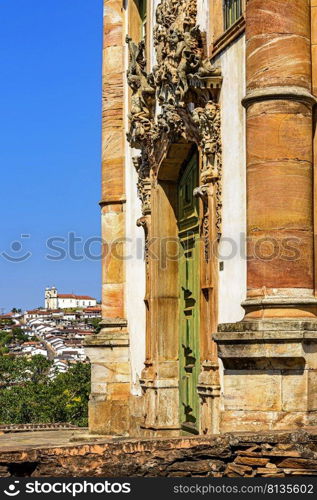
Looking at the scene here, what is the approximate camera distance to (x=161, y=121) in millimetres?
15180

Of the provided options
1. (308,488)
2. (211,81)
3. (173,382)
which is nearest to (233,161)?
(211,81)

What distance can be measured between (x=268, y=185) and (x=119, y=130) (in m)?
8.20

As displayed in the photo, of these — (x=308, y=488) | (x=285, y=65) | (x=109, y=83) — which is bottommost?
(x=308, y=488)

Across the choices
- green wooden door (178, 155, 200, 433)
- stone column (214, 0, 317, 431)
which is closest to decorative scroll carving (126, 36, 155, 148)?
green wooden door (178, 155, 200, 433)

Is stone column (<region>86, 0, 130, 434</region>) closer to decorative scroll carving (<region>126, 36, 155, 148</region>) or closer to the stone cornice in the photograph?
decorative scroll carving (<region>126, 36, 155, 148</region>)

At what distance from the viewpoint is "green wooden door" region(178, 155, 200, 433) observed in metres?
14.7

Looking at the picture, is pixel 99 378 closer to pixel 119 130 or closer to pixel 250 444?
pixel 119 130

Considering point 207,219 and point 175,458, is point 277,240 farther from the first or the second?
point 175,458

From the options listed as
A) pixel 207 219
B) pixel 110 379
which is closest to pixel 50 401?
pixel 110 379

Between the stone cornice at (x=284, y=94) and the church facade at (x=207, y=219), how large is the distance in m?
0.01

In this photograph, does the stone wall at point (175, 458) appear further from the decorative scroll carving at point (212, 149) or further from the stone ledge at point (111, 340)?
the stone ledge at point (111, 340)

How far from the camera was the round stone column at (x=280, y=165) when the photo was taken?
10.7 metres

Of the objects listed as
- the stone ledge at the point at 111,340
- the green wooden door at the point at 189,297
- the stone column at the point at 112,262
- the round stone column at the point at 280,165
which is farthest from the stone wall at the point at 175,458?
the stone ledge at the point at 111,340

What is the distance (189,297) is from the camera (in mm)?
15273
